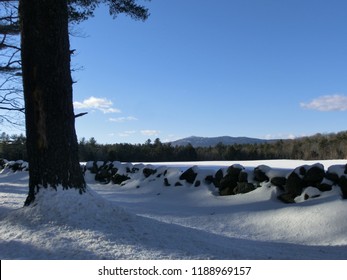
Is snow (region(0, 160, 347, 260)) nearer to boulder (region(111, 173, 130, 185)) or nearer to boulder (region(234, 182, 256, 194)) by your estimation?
boulder (region(234, 182, 256, 194))

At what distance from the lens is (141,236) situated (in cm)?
462

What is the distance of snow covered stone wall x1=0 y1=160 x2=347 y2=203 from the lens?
7703 millimetres

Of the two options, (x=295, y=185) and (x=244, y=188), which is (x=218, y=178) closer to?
(x=244, y=188)

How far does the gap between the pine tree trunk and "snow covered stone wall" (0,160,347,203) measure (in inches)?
179

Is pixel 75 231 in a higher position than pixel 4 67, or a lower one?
lower

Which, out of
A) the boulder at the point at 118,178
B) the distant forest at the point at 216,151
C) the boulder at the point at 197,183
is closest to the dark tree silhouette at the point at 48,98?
the boulder at the point at 197,183

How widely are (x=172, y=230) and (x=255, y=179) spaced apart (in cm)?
Result: 446

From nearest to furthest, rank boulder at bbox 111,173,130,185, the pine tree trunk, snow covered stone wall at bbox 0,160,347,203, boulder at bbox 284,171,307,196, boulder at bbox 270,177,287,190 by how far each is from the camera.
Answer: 1. the pine tree trunk
2. snow covered stone wall at bbox 0,160,347,203
3. boulder at bbox 284,171,307,196
4. boulder at bbox 270,177,287,190
5. boulder at bbox 111,173,130,185

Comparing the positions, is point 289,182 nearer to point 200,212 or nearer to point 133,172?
point 200,212

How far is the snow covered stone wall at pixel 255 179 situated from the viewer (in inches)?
303

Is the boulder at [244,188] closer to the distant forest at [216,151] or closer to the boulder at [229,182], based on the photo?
the boulder at [229,182]

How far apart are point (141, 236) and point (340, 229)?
3.38m

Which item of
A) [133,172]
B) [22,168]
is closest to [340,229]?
[133,172]

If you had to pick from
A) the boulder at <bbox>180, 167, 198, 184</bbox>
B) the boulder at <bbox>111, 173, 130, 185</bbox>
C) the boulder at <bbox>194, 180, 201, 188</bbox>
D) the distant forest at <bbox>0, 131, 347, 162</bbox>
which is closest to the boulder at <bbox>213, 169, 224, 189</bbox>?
the boulder at <bbox>194, 180, 201, 188</bbox>
